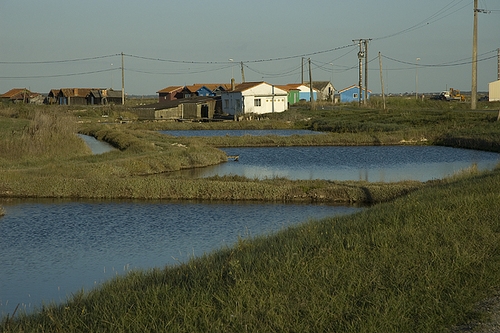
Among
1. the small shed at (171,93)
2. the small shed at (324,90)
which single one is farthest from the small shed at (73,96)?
the small shed at (324,90)

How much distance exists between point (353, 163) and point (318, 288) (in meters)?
31.4

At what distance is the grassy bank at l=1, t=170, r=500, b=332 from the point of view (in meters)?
6.98

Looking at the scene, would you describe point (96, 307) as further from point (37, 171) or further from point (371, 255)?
point (37, 171)

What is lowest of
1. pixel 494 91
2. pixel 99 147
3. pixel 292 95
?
pixel 99 147

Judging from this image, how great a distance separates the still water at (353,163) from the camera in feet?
107

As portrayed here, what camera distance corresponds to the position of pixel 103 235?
763 inches

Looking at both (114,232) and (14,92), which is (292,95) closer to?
(14,92)

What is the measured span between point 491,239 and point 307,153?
35.2m

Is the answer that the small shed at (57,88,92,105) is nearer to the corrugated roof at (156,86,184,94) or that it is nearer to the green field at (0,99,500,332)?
the corrugated roof at (156,86,184,94)

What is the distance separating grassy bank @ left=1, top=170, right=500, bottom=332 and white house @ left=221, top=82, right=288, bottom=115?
6995 centimetres

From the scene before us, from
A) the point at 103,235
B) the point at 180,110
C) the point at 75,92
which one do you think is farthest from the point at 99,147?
the point at 75,92

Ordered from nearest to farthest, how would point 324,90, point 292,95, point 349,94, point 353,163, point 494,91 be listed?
point 353,163 < point 494,91 < point 292,95 < point 349,94 < point 324,90

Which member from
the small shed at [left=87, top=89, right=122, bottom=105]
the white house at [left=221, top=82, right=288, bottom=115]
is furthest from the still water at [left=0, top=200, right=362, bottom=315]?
the small shed at [left=87, top=89, right=122, bottom=105]

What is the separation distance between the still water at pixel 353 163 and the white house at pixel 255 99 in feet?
104
